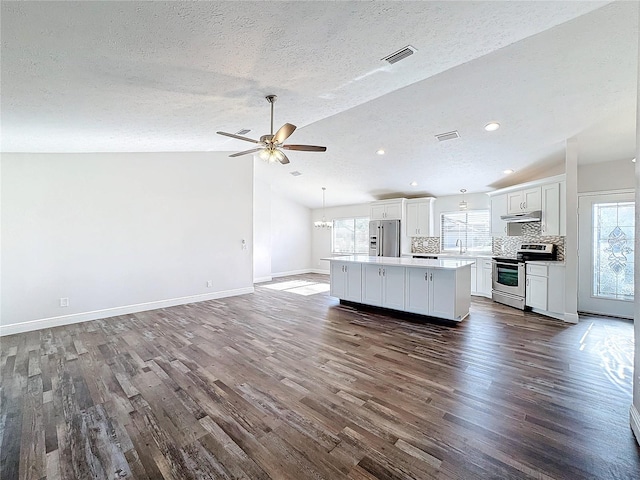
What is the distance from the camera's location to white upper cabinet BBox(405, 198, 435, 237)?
24.2 ft

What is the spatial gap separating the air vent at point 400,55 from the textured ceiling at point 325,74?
0.26ft

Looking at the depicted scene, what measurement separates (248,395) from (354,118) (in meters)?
4.09

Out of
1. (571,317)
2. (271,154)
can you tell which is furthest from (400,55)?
(571,317)

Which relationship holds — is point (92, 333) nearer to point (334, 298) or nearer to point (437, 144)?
point (334, 298)

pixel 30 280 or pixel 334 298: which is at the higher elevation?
pixel 30 280

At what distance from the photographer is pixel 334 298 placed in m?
6.17

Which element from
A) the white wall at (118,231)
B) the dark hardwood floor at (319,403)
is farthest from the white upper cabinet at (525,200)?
the white wall at (118,231)

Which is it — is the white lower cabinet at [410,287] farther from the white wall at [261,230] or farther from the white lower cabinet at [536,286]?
the white wall at [261,230]

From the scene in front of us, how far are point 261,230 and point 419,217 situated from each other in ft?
15.3

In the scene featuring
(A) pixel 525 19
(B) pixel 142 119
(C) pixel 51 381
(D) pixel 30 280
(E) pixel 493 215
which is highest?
(A) pixel 525 19

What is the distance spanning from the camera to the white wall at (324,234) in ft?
32.1

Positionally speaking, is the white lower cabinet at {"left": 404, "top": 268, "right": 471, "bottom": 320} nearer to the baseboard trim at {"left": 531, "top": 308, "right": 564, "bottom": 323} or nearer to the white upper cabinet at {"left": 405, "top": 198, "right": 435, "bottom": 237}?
the baseboard trim at {"left": 531, "top": 308, "right": 564, "bottom": 323}

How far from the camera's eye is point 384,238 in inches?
312

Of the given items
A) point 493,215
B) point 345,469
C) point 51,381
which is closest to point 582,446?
point 345,469
